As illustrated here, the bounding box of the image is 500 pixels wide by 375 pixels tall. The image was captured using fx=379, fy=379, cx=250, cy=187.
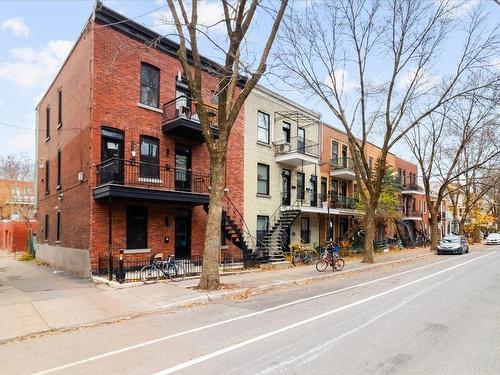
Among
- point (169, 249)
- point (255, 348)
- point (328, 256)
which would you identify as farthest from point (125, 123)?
point (255, 348)

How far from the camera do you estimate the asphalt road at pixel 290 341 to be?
206 inches

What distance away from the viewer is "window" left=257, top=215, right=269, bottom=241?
21.9 meters

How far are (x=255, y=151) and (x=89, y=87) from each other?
32.2 ft

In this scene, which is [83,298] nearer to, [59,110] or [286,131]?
[59,110]

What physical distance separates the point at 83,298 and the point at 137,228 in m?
5.15

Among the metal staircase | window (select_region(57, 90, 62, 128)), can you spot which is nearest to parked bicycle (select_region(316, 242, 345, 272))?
the metal staircase

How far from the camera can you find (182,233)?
57.8 feet

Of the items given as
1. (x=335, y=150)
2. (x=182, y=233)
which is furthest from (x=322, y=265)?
(x=335, y=150)

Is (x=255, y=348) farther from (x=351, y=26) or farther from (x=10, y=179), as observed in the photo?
(x=10, y=179)

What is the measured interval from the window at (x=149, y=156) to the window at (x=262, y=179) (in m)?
7.31

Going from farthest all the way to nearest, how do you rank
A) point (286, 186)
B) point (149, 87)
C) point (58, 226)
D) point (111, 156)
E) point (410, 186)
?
point (410, 186) < point (286, 186) < point (58, 226) < point (149, 87) < point (111, 156)

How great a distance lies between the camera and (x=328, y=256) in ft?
57.5

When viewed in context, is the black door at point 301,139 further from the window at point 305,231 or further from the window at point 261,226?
the window at point 261,226

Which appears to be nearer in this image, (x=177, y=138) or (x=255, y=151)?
(x=177, y=138)
